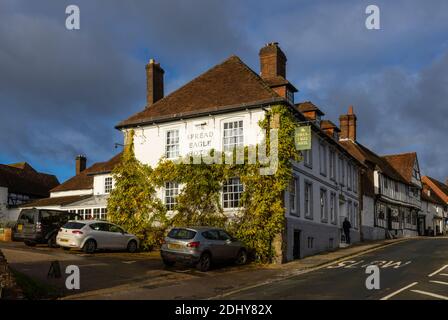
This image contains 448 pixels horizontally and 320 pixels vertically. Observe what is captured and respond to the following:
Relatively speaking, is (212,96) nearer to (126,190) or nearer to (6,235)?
(126,190)

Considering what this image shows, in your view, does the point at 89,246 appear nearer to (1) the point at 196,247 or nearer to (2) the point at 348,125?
(1) the point at 196,247

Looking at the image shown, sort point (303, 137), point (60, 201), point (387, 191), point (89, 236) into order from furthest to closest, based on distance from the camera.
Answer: point (387, 191) → point (60, 201) → point (89, 236) → point (303, 137)

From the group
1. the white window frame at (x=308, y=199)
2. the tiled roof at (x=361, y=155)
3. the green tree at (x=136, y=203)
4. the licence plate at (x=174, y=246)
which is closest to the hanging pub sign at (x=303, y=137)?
the white window frame at (x=308, y=199)

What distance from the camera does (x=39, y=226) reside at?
25.9 metres

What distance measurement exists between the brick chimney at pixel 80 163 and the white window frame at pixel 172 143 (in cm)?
2893

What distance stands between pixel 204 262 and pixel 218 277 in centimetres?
136

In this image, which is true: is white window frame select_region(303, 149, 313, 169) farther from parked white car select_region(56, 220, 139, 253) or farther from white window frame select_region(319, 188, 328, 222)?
parked white car select_region(56, 220, 139, 253)

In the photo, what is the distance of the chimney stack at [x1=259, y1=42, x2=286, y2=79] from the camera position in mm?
29359

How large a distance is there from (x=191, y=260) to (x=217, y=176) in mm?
7129

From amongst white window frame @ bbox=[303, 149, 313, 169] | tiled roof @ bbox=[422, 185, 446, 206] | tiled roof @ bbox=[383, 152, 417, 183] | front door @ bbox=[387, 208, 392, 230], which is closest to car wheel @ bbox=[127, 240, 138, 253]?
white window frame @ bbox=[303, 149, 313, 169]

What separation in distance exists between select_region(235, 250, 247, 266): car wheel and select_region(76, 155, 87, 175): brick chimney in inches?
1419

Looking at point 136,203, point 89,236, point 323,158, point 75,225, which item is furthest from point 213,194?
point 323,158
